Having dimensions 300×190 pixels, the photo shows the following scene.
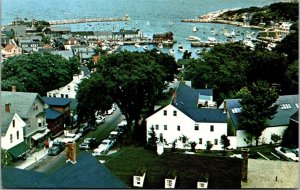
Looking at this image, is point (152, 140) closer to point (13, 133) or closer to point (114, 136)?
point (114, 136)

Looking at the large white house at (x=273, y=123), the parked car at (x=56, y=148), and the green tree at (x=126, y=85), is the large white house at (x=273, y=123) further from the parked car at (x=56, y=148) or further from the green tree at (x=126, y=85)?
the parked car at (x=56, y=148)

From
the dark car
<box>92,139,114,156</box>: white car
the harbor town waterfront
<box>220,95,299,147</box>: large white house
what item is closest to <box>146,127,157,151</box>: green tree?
the harbor town waterfront

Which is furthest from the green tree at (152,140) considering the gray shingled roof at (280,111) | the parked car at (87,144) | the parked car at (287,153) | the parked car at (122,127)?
the parked car at (287,153)

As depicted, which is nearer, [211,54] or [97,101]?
[97,101]

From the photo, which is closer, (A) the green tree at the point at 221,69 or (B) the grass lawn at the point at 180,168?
(B) the grass lawn at the point at 180,168

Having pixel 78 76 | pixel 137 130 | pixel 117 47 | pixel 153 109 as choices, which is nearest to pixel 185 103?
pixel 153 109

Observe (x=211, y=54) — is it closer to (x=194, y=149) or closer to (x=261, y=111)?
(x=261, y=111)
